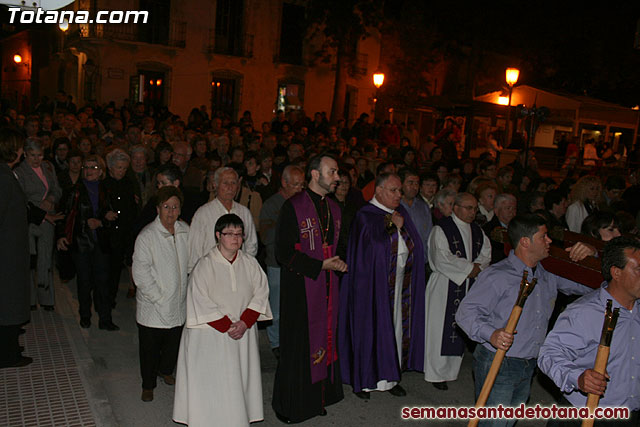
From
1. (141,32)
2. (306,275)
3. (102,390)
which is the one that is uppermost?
(141,32)

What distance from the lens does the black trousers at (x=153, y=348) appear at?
542cm

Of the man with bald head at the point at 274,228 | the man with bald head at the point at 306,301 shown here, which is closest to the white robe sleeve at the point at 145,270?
the man with bald head at the point at 306,301

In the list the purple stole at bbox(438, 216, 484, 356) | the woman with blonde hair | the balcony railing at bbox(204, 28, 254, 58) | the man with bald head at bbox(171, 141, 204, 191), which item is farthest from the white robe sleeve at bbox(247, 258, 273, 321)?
the balcony railing at bbox(204, 28, 254, 58)

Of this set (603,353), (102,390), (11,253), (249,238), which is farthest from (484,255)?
(11,253)

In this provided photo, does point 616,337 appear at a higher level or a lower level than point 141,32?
lower

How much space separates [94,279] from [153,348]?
1.92 m

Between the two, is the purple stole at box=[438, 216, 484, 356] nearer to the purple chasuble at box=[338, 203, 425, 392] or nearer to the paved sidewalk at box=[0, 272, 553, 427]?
the paved sidewalk at box=[0, 272, 553, 427]

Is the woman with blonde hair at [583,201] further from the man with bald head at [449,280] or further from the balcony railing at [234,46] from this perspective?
the balcony railing at [234,46]

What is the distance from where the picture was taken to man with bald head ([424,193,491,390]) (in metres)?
6.09

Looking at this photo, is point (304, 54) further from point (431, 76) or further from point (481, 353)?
point (481, 353)

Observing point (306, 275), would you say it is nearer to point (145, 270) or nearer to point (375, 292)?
point (375, 292)

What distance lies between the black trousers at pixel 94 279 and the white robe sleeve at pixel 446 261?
374cm

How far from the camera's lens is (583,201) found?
27.7 feet

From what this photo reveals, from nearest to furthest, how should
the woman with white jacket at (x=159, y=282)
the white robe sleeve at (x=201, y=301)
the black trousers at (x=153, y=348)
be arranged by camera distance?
the white robe sleeve at (x=201, y=301), the woman with white jacket at (x=159, y=282), the black trousers at (x=153, y=348)
